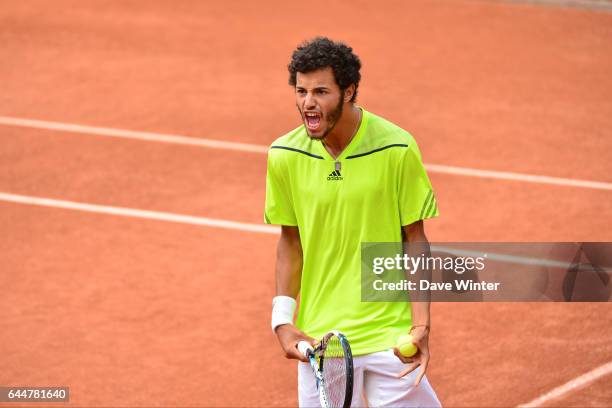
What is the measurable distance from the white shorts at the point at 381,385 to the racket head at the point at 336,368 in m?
0.24

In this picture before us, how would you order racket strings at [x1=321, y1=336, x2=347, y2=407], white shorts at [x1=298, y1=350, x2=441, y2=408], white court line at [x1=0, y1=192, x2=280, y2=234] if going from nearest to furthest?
racket strings at [x1=321, y1=336, x2=347, y2=407], white shorts at [x1=298, y1=350, x2=441, y2=408], white court line at [x1=0, y1=192, x2=280, y2=234]

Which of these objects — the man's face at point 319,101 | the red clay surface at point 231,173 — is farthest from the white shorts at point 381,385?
the red clay surface at point 231,173

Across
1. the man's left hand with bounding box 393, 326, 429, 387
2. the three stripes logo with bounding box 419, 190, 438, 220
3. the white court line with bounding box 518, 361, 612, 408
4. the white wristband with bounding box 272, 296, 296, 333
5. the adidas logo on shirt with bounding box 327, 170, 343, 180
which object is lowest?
the white court line with bounding box 518, 361, 612, 408

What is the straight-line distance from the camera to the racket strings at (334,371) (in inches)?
199

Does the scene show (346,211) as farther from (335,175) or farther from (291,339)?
(291,339)

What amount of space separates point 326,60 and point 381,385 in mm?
1585

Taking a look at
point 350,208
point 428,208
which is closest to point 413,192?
point 428,208

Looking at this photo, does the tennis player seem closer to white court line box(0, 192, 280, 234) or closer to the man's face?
the man's face

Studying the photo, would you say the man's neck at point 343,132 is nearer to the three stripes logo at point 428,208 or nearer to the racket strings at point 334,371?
the three stripes logo at point 428,208

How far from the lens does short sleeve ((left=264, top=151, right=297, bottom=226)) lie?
18.4ft

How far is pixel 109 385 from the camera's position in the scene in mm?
8281

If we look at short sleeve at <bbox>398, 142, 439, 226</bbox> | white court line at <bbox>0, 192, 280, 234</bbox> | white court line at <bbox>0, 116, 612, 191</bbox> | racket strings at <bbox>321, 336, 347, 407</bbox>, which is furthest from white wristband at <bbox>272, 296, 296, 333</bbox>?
white court line at <bbox>0, 116, 612, 191</bbox>

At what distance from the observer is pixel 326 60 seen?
17.3ft

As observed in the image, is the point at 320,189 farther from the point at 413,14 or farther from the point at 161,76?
the point at 413,14
